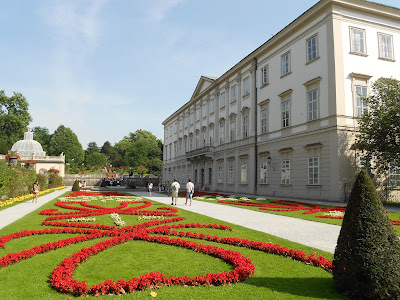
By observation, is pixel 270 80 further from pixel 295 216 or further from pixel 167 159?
pixel 167 159

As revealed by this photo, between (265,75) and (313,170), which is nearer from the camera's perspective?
(313,170)

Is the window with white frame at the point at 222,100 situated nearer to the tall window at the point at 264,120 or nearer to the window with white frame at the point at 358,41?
the tall window at the point at 264,120

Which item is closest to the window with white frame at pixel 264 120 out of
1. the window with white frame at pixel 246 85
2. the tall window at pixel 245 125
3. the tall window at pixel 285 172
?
the tall window at pixel 245 125

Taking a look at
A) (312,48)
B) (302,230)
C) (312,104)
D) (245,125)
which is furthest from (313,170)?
(302,230)

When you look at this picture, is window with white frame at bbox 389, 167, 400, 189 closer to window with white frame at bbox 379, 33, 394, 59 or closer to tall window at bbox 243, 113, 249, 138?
window with white frame at bbox 379, 33, 394, 59

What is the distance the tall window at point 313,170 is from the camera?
23.7 meters

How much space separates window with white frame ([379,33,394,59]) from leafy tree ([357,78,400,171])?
3.91 m

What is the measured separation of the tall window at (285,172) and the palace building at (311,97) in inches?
3.4

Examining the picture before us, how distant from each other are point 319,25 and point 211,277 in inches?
950

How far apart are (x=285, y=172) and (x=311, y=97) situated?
6606 mm

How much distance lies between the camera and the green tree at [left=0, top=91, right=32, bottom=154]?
212ft

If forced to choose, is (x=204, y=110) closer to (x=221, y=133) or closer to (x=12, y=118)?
(x=221, y=133)

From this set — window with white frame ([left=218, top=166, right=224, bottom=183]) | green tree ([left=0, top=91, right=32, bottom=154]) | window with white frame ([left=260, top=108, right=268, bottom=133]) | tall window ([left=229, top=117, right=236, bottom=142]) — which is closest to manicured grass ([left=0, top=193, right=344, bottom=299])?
window with white frame ([left=260, top=108, right=268, bottom=133])

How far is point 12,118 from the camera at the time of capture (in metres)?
64.4
